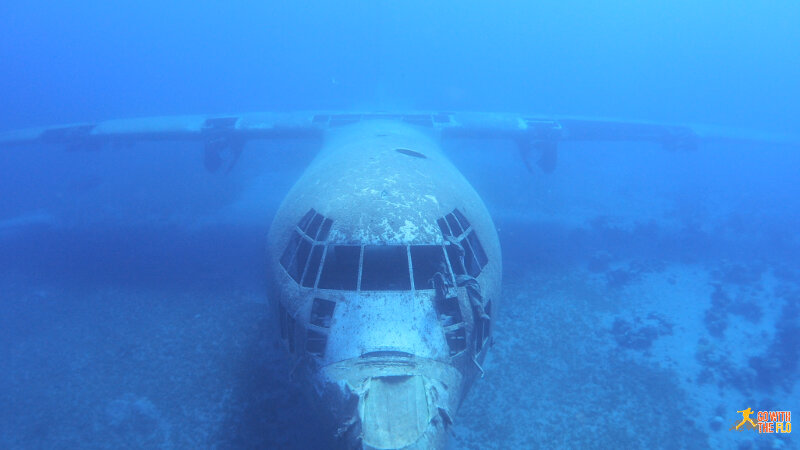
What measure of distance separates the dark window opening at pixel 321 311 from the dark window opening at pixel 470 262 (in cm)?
209

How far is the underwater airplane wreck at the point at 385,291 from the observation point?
4.04m

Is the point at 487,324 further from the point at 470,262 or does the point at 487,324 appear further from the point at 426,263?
the point at 426,263

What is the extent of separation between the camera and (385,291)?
4941 millimetres

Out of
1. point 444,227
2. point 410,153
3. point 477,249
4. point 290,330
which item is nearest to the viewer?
point 290,330

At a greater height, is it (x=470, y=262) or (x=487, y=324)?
(x=470, y=262)

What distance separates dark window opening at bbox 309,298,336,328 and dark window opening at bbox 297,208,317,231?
4.96 ft

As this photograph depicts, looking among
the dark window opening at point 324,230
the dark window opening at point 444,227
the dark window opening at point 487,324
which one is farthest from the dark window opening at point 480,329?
the dark window opening at point 324,230

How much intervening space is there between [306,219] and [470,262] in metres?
2.79

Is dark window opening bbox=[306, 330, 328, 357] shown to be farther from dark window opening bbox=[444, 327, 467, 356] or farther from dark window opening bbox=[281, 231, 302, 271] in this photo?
dark window opening bbox=[444, 327, 467, 356]

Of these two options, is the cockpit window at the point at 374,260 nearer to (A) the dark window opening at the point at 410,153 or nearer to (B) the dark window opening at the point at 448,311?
(B) the dark window opening at the point at 448,311

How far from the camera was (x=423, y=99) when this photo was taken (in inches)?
2623
